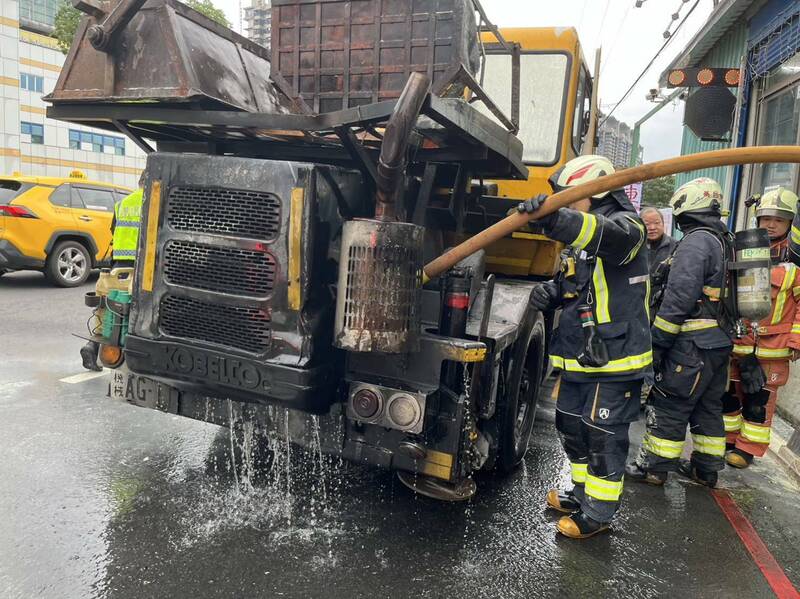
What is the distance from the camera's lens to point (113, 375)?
3.23m

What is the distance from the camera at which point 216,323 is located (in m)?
2.87

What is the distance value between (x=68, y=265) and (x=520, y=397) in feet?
27.4

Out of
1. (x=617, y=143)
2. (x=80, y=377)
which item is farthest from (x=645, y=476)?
(x=617, y=143)

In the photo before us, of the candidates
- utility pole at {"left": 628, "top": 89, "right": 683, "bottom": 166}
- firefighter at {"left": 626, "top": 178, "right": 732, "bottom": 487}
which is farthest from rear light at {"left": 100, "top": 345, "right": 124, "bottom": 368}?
utility pole at {"left": 628, "top": 89, "right": 683, "bottom": 166}

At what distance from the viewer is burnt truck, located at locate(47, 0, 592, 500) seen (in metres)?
2.59

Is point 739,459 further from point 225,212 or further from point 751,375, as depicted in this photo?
point 225,212

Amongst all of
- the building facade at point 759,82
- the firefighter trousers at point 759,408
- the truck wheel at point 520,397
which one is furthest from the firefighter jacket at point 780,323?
the building facade at point 759,82

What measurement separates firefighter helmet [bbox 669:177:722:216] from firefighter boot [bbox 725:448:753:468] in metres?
1.83

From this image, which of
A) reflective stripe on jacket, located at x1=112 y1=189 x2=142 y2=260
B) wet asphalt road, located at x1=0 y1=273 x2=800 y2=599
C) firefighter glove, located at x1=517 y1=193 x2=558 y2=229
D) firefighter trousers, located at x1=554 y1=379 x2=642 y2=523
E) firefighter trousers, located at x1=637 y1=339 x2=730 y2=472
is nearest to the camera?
wet asphalt road, located at x1=0 y1=273 x2=800 y2=599

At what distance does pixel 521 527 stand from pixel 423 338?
1248 millimetres

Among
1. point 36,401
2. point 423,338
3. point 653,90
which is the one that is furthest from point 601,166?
point 653,90

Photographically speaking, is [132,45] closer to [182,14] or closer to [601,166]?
[182,14]

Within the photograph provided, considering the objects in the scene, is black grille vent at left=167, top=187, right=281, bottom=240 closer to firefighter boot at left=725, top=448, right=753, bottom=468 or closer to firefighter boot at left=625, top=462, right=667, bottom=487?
firefighter boot at left=625, top=462, right=667, bottom=487

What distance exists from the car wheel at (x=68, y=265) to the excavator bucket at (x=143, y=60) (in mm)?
7226
